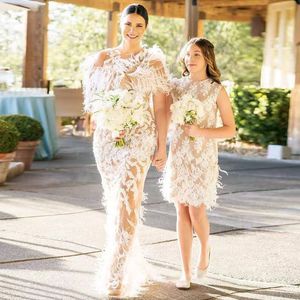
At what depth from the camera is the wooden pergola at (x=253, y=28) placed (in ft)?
46.5

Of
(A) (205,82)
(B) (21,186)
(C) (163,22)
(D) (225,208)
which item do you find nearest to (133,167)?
(A) (205,82)

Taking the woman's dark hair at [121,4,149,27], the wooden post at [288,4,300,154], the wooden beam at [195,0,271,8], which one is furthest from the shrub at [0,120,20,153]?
the wooden beam at [195,0,271,8]

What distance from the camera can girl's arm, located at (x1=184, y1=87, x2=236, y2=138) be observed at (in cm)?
493

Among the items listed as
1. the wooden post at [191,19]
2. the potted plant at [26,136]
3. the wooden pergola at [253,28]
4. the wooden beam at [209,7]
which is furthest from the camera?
the wooden beam at [209,7]

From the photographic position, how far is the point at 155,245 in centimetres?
623

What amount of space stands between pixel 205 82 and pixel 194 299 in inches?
53.4

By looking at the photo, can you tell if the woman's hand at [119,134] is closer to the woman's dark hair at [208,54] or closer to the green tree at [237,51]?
the woman's dark hair at [208,54]

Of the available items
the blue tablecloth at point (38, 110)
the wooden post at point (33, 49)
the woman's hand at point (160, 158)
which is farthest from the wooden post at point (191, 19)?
the woman's hand at point (160, 158)

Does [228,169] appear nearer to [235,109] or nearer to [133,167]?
[235,109]

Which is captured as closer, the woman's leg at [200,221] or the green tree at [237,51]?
the woman's leg at [200,221]

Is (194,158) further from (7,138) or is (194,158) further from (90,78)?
(7,138)

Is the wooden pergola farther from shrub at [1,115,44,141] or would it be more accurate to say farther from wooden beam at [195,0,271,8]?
Result: shrub at [1,115,44,141]

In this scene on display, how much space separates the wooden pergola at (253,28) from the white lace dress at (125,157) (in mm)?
9327

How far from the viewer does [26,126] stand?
10.9 meters
